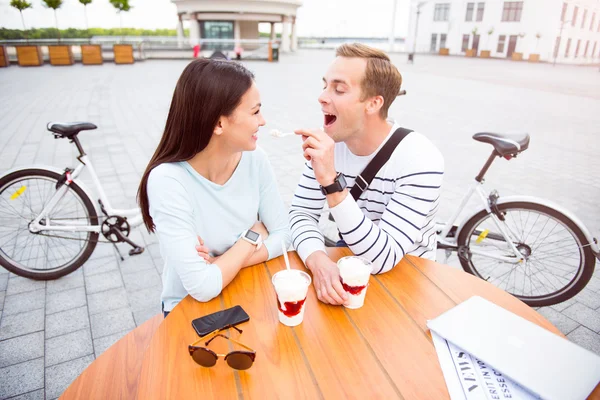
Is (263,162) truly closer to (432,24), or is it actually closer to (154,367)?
(154,367)

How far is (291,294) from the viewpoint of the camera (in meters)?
1.23

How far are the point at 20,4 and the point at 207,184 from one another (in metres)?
26.3

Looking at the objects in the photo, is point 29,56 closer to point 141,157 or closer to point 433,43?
point 141,157

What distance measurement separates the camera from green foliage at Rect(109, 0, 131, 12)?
988 inches

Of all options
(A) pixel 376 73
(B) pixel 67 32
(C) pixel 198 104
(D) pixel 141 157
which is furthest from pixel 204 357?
(B) pixel 67 32

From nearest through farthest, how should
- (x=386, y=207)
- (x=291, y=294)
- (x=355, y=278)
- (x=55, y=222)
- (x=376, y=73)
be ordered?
1. (x=291, y=294)
2. (x=355, y=278)
3. (x=386, y=207)
4. (x=376, y=73)
5. (x=55, y=222)

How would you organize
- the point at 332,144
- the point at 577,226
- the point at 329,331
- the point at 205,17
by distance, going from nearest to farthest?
the point at 329,331 < the point at 332,144 < the point at 577,226 < the point at 205,17

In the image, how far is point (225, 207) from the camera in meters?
1.83

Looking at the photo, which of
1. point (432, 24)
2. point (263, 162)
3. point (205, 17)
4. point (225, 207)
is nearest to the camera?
point (225, 207)

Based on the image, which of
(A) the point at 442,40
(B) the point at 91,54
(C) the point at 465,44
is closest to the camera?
(B) the point at 91,54

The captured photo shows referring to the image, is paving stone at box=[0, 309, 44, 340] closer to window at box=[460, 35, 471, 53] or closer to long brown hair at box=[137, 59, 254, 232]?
long brown hair at box=[137, 59, 254, 232]

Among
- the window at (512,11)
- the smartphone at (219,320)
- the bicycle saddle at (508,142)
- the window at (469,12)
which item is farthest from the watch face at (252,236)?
the window at (469,12)

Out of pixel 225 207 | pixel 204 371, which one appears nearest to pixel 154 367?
pixel 204 371

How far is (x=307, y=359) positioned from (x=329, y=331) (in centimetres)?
15
